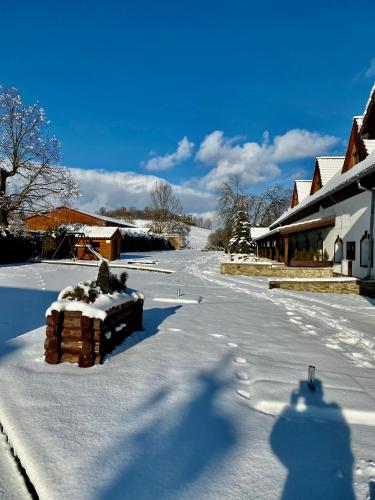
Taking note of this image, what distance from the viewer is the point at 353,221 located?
1344cm

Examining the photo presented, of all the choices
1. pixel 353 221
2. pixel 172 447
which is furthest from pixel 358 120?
pixel 172 447

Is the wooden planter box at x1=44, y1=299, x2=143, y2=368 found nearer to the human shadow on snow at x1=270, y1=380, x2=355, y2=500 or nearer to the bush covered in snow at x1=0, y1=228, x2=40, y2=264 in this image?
the human shadow on snow at x1=270, y1=380, x2=355, y2=500

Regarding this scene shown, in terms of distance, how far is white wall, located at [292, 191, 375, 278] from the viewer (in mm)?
12328

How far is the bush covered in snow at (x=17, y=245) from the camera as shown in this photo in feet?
65.6

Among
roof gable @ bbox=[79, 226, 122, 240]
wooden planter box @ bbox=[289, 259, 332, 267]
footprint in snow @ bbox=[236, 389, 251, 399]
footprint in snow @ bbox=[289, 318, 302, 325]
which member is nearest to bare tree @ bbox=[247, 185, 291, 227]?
roof gable @ bbox=[79, 226, 122, 240]

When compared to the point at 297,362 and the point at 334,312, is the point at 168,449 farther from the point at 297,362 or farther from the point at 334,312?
the point at 334,312

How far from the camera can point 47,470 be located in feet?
7.61

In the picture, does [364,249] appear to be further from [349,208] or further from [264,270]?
[264,270]

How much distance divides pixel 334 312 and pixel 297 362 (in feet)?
15.7

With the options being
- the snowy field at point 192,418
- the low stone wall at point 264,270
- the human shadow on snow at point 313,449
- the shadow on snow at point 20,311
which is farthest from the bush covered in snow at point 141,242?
the human shadow on snow at point 313,449

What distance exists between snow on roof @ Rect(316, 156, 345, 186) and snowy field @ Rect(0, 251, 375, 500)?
15.1 meters

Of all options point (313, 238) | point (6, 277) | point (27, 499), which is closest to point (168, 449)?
point (27, 499)

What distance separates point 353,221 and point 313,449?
494 inches

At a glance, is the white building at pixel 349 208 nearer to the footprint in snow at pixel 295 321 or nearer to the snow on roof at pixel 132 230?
the footprint in snow at pixel 295 321
